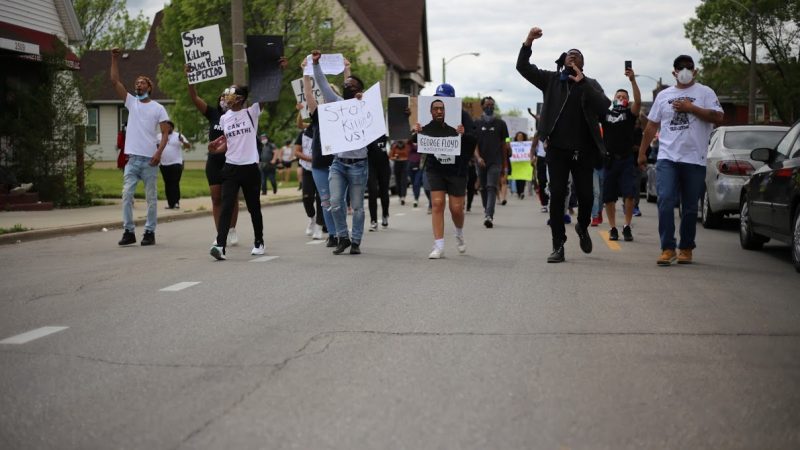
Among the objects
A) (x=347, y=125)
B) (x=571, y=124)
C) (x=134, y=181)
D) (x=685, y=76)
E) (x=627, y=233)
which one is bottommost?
(x=627, y=233)

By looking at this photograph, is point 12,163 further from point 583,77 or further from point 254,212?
point 583,77

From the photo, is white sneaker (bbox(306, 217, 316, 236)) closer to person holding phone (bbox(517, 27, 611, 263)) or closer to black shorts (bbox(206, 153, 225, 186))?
black shorts (bbox(206, 153, 225, 186))

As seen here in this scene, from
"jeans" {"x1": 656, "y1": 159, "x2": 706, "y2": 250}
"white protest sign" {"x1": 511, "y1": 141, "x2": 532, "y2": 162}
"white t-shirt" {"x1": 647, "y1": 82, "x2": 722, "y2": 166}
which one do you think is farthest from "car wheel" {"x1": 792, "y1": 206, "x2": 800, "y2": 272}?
"white protest sign" {"x1": 511, "y1": 141, "x2": 532, "y2": 162}

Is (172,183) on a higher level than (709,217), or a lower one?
higher

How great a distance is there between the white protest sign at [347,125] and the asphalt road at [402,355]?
1.40 m

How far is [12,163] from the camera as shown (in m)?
20.2

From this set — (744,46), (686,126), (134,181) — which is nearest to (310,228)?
(134,181)

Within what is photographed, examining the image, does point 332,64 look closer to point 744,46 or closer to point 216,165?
point 216,165

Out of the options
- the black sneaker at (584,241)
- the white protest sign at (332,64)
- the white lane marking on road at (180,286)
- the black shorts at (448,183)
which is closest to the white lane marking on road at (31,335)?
the white lane marking on road at (180,286)

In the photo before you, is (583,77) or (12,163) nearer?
(583,77)

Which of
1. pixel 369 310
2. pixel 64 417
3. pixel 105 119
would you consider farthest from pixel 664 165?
pixel 105 119

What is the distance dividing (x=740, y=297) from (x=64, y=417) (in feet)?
18.6

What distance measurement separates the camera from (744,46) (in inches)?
2231

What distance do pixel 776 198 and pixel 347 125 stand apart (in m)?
4.56
